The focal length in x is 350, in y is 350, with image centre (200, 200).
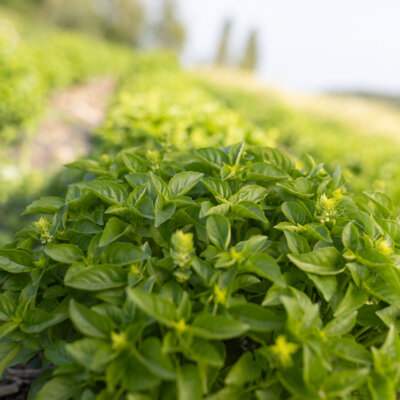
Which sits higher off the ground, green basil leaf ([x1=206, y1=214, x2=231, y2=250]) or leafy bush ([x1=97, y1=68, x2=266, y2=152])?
green basil leaf ([x1=206, y1=214, x2=231, y2=250])

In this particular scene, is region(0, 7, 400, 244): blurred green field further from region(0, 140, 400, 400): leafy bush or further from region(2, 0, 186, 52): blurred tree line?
region(2, 0, 186, 52): blurred tree line

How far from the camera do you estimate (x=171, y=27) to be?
44781mm

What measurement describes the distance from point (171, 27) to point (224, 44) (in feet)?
26.0

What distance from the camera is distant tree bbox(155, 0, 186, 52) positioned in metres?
44.4

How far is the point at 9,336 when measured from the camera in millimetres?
1122

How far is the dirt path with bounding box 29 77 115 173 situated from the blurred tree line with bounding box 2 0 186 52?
34.6 metres

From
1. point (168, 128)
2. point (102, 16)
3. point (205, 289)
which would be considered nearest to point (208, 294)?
point (205, 289)

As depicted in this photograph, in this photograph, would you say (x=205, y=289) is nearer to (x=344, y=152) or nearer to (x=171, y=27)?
(x=344, y=152)

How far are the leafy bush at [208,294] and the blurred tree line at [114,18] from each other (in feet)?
146

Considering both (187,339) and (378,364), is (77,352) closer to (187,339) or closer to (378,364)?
(187,339)

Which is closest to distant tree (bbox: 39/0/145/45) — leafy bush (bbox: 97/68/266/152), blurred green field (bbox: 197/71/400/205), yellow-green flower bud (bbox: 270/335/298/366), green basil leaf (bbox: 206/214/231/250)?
blurred green field (bbox: 197/71/400/205)

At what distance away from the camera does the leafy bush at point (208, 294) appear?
0.90m

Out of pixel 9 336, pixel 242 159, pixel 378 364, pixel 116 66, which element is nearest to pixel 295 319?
pixel 378 364

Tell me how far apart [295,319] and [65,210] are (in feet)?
2.97
